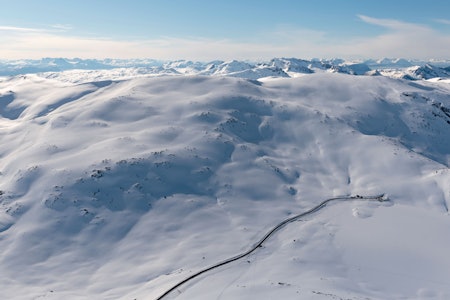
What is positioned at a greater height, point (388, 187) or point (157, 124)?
point (157, 124)

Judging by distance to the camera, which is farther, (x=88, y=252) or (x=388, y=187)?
(x=388, y=187)

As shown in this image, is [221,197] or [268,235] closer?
[268,235]

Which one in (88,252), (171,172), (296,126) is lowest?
(88,252)

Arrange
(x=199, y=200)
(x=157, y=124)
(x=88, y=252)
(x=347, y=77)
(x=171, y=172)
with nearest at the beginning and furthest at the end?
(x=88, y=252) → (x=199, y=200) → (x=171, y=172) → (x=157, y=124) → (x=347, y=77)

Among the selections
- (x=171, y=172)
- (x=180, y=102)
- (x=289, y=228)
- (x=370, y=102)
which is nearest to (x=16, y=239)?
(x=171, y=172)

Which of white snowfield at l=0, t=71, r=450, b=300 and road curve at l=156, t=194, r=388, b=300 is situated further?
white snowfield at l=0, t=71, r=450, b=300

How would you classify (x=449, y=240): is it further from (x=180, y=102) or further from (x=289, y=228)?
(x=180, y=102)

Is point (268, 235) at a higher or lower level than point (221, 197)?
lower

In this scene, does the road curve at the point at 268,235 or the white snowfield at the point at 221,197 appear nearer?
the road curve at the point at 268,235
